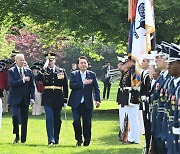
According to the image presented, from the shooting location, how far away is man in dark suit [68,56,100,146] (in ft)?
50.1

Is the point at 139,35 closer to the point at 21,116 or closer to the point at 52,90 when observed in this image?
the point at 52,90

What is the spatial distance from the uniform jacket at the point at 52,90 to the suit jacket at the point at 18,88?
476 millimetres

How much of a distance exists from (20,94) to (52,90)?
2.53 ft

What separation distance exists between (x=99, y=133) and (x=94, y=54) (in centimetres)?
1511

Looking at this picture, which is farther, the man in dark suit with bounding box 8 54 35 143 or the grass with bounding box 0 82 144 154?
the man in dark suit with bounding box 8 54 35 143

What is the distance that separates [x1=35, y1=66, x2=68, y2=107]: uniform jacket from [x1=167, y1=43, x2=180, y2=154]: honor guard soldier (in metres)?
6.27

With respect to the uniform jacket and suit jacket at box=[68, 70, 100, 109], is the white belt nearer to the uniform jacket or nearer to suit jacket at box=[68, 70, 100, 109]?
suit jacket at box=[68, 70, 100, 109]

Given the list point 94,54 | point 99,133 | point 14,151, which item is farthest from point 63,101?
point 94,54

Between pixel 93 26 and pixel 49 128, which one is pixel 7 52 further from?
pixel 49 128

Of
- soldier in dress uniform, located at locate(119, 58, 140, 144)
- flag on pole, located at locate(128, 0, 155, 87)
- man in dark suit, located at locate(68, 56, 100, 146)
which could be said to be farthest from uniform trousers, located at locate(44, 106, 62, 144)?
flag on pole, located at locate(128, 0, 155, 87)

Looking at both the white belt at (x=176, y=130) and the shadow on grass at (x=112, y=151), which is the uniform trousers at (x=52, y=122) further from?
the white belt at (x=176, y=130)

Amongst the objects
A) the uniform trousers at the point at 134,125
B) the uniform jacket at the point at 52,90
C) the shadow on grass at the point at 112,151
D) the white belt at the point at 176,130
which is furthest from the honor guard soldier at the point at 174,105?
the uniform trousers at the point at 134,125

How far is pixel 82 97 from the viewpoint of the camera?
15.3 metres

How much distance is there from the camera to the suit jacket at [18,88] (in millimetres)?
15578
